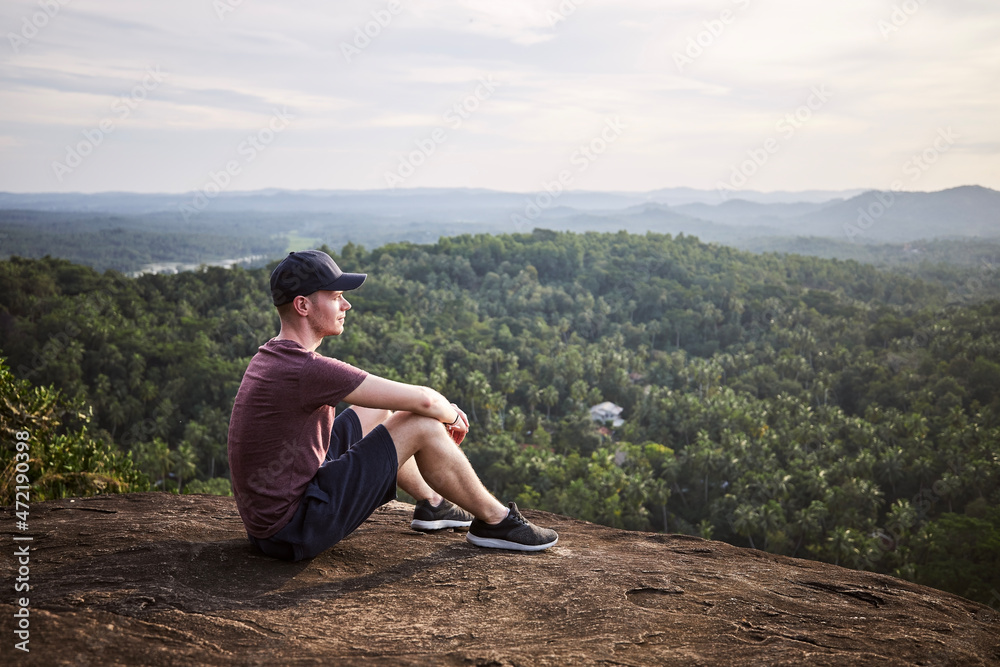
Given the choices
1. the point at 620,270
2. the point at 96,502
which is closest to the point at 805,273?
the point at 620,270

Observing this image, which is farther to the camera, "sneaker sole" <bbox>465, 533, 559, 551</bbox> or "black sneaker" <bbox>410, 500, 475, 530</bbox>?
"black sneaker" <bbox>410, 500, 475, 530</bbox>

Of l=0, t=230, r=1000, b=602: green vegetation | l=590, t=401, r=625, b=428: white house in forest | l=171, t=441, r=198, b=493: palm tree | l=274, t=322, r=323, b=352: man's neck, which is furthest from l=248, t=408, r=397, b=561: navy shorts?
l=590, t=401, r=625, b=428: white house in forest

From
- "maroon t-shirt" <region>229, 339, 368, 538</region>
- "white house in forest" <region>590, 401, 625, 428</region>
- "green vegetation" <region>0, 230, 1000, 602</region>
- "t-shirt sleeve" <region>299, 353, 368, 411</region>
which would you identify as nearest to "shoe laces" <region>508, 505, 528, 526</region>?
"maroon t-shirt" <region>229, 339, 368, 538</region>

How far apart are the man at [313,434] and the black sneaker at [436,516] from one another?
0.58 metres

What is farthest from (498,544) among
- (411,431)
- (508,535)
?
(411,431)

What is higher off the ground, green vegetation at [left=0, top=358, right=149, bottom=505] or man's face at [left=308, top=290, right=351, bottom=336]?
man's face at [left=308, top=290, right=351, bottom=336]

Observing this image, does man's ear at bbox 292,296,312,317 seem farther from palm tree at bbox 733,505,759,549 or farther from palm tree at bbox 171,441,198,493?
palm tree at bbox 171,441,198,493

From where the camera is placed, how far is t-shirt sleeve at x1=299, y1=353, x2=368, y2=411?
293 cm

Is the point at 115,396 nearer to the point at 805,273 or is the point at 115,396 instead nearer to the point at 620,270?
the point at 620,270

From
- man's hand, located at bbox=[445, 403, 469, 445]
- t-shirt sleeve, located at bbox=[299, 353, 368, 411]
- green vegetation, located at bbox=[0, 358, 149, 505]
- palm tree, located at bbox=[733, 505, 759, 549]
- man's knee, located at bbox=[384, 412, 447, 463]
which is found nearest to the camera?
t-shirt sleeve, located at bbox=[299, 353, 368, 411]

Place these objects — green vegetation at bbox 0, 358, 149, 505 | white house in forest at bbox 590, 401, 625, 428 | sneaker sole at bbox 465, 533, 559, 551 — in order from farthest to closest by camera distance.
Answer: white house in forest at bbox 590, 401, 625, 428 → green vegetation at bbox 0, 358, 149, 505 → sneaker sole at bbox 465, 533, 559, 551

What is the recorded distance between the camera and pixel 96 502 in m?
4.40

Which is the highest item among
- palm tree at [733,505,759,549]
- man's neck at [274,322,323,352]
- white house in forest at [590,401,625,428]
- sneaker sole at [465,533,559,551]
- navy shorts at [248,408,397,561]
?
man's neck at [274,322,323,352]

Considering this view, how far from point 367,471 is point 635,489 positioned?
29605 mm
